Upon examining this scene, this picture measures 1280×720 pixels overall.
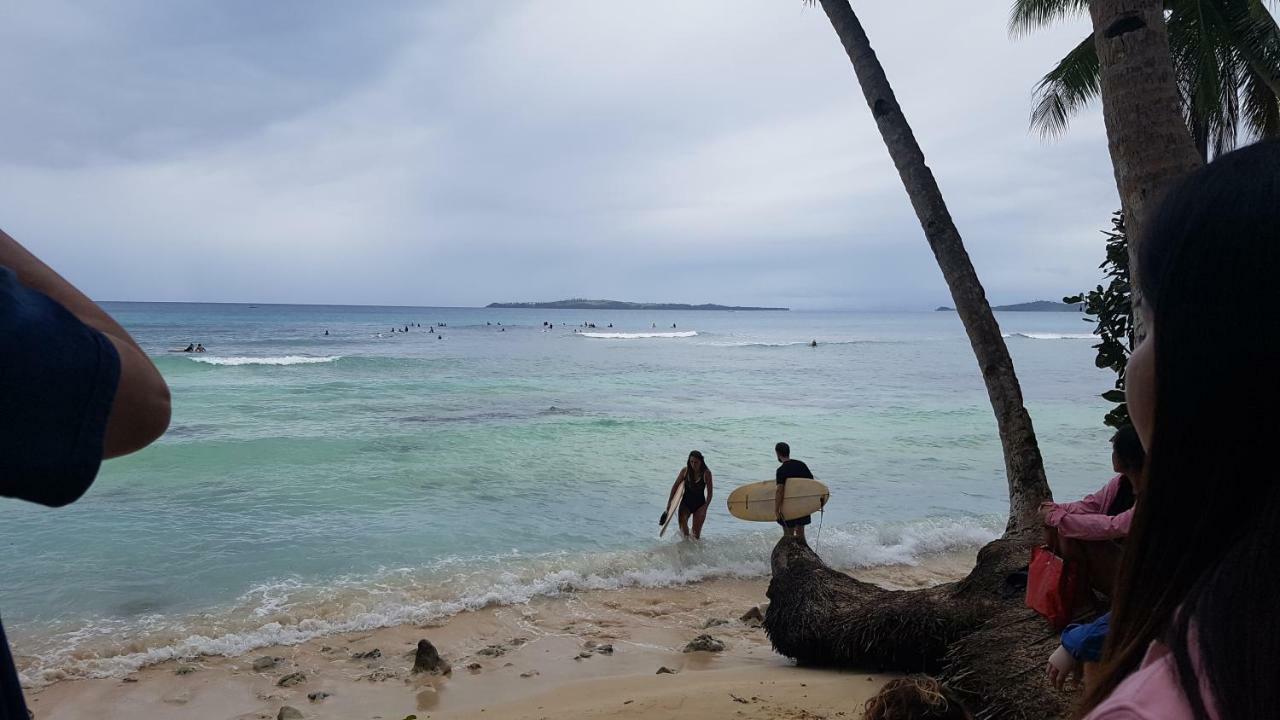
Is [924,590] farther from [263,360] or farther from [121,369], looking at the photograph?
[263,360]

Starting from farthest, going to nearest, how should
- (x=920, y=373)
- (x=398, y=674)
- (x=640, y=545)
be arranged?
(x=920, y=373)
(x=640, y=545)
(x=398, y=674)

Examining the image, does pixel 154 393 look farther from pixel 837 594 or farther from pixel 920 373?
pixel 920 373

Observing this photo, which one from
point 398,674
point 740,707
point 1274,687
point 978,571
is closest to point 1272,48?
point 978,571

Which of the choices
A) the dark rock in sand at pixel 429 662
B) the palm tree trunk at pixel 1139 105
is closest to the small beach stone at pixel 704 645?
the dark rock in sand at pixel 429 662

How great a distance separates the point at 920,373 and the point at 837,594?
34.9 meters

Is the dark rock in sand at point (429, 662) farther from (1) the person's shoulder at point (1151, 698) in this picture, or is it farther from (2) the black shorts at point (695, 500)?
(1) the person's shoulder at point (1151, 698)

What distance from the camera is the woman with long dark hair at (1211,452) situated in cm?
74

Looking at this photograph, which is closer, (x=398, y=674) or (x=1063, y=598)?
(x=1063, y=598)

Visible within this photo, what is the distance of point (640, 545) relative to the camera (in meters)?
11.5

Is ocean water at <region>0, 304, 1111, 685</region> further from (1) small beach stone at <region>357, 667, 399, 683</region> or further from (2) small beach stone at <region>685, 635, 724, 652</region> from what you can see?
(2) small beach stone at <region>685, 635, 724, 652</region>

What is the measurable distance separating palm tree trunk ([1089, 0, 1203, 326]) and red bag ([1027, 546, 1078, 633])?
1.55 metres

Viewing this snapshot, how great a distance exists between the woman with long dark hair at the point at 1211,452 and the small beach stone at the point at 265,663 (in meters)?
7.74

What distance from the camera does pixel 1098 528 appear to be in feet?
13.4

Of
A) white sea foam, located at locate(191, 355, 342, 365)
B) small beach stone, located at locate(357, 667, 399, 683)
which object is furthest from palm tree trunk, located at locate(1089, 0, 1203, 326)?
white sea foam, located at locate(191, 355, 342, 365)
